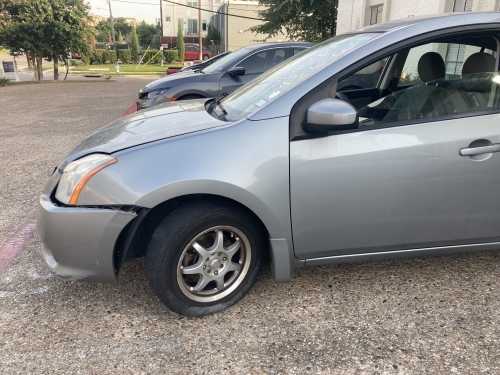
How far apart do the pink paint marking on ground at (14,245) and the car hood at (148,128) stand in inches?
43.6

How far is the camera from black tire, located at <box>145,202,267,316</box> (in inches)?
90.0

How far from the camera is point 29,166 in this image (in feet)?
18.2

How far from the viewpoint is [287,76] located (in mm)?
2742

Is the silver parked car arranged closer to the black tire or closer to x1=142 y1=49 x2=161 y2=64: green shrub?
the black tire

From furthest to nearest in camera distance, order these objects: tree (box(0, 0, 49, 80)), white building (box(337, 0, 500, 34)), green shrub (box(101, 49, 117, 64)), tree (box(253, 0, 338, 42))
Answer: green shrub (box(101, 49, 117, 64)), tree (box(0, 0, 49, 80)), tree (box(253, 0, 338, 42)), white building (box(337, 0, 500, 34))

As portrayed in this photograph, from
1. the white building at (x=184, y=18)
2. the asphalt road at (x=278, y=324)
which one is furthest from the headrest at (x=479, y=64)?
the white building at (x=184, y=18)

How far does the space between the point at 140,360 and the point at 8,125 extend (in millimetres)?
8047

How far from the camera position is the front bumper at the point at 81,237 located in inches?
88.0

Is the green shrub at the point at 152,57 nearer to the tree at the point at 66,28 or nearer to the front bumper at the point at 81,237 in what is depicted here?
the tree at the point at 66,28

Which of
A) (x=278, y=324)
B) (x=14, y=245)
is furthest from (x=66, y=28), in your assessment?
(x=278, y=324)

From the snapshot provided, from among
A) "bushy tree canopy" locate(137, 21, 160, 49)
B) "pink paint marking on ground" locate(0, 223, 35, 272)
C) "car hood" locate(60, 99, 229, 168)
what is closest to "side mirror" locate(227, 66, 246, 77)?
"car hood" locate(60, 99, 229, 168)

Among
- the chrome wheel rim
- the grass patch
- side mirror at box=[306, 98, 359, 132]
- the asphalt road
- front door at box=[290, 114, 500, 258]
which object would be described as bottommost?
the asphalt road

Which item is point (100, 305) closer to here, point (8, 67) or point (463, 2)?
point (463, 2)

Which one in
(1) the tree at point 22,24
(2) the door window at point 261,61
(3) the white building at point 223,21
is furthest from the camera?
(3) the white building at point 223,21
